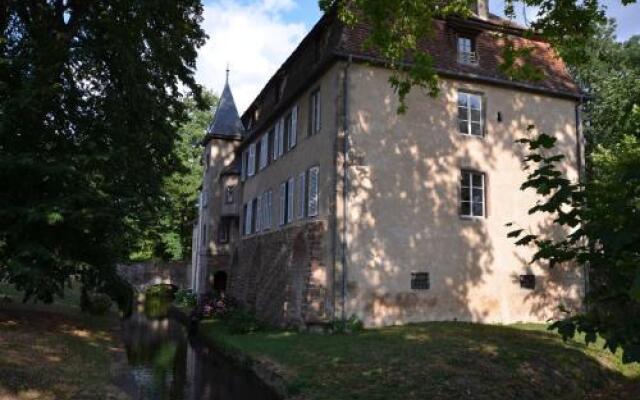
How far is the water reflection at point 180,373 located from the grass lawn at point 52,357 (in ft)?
2.76

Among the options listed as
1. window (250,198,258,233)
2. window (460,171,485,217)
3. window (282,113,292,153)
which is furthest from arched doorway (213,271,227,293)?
window (460,171,485,217)

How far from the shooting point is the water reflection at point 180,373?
38.5 feet

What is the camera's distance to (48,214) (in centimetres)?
1248

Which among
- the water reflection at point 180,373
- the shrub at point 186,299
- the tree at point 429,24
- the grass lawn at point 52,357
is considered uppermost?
the tree at point 429,24

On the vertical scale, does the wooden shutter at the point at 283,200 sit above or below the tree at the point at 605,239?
above

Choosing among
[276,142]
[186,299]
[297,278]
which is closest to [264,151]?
[276,142]

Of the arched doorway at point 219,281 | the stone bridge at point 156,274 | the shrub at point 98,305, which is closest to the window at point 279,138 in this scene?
the shrub at point 98,305

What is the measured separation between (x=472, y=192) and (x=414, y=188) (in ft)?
7.20

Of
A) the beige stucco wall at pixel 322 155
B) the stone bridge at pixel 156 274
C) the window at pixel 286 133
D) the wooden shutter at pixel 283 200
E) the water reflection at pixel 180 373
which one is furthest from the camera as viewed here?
the stone bridge at pixel 156 274

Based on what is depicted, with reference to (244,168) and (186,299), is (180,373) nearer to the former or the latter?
(244,168)

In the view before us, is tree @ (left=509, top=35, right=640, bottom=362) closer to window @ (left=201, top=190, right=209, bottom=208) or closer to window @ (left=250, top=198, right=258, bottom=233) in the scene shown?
window @ (left=250, top=198, right=258, bottom=233)

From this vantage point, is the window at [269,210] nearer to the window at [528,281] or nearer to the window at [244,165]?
the window at [244,165]

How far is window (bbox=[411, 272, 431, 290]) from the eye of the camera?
1666 cm

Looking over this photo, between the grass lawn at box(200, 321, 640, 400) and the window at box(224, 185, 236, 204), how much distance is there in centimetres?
1802
